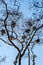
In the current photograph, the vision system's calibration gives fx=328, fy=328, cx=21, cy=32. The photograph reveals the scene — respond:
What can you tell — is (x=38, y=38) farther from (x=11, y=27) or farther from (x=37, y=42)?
(x=11, y=27)

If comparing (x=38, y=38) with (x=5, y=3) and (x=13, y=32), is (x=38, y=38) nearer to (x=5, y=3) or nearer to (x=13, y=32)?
(x=13, y=32)

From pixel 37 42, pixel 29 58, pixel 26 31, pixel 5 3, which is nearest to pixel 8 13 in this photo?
pixel 5 3

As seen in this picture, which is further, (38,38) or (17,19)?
(38,38)

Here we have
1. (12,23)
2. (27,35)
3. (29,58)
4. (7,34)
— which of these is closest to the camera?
(7,34)

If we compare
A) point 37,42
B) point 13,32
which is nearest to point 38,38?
point 37,42

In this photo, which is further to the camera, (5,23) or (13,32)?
(13,32)

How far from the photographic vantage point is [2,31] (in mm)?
26719

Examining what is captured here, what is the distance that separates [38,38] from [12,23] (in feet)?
14.3

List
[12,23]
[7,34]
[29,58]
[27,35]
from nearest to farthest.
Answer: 1. [7,34]
2. [12,23]
3. [27,35]
4. [29,58]

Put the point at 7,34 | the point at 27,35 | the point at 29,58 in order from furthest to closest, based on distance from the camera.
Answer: the point at 29,58 → the point at 27,35 → the point at 7,34

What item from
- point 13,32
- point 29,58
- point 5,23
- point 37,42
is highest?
point 5,23

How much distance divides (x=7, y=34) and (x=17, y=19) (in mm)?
2675

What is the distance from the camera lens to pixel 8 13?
84.7 feet

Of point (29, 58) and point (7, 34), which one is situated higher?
point (7, 34)
